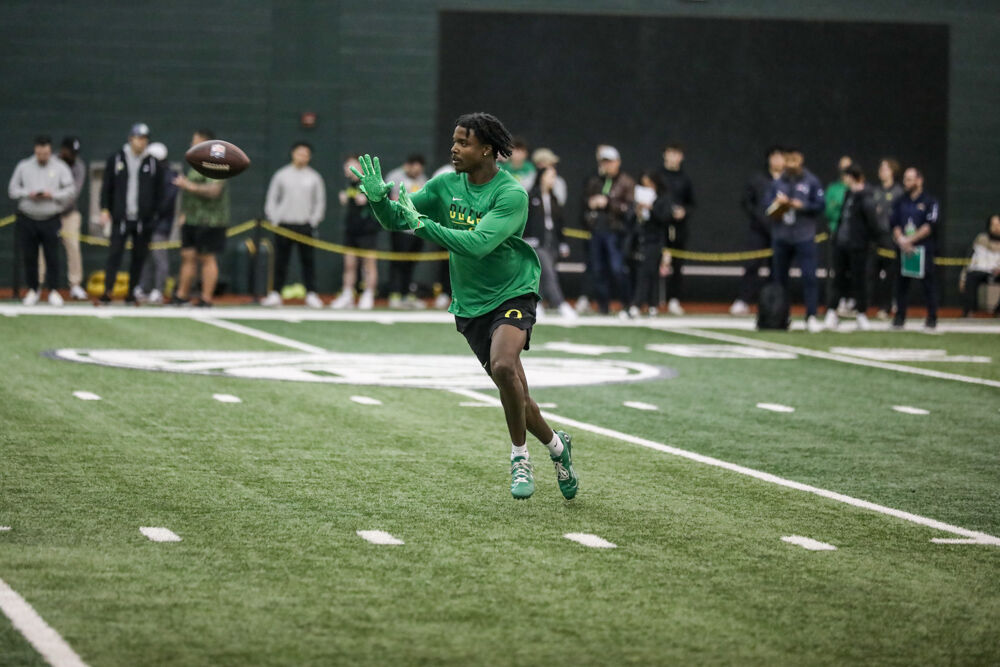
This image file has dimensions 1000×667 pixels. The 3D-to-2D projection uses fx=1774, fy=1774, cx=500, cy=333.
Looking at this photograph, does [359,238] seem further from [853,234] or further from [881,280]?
[881,280]

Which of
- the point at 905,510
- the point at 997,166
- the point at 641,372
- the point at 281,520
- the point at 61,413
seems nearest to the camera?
the point at 281,520

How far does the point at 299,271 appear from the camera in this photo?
27.1 meters

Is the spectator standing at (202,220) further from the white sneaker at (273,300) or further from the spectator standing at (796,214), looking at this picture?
the spectator standing at (796,214)

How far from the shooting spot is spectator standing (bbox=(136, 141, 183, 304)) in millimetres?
22406

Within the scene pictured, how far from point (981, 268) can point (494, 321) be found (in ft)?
61.2

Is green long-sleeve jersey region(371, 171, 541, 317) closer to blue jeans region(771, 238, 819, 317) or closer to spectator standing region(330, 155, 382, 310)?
blue jeans region(771, 238, 819, 317)

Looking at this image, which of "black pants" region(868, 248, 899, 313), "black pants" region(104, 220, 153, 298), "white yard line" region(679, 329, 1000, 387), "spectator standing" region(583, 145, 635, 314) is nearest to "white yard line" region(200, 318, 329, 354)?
"black pants" region(104, 220, 153, 298)

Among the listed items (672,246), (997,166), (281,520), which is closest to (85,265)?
(672,246)

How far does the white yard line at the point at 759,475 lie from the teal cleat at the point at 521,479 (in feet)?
5.05

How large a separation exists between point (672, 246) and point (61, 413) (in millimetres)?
15149

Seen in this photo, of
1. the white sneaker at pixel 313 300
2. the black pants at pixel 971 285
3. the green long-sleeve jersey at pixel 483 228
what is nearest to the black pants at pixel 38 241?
the white sneaker at pixel 313 300

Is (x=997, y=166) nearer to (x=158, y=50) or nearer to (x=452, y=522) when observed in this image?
(x=158, y=50)

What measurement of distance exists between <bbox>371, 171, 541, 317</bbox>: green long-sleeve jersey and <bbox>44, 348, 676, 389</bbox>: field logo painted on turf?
5194 mm

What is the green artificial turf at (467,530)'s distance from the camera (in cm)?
573
